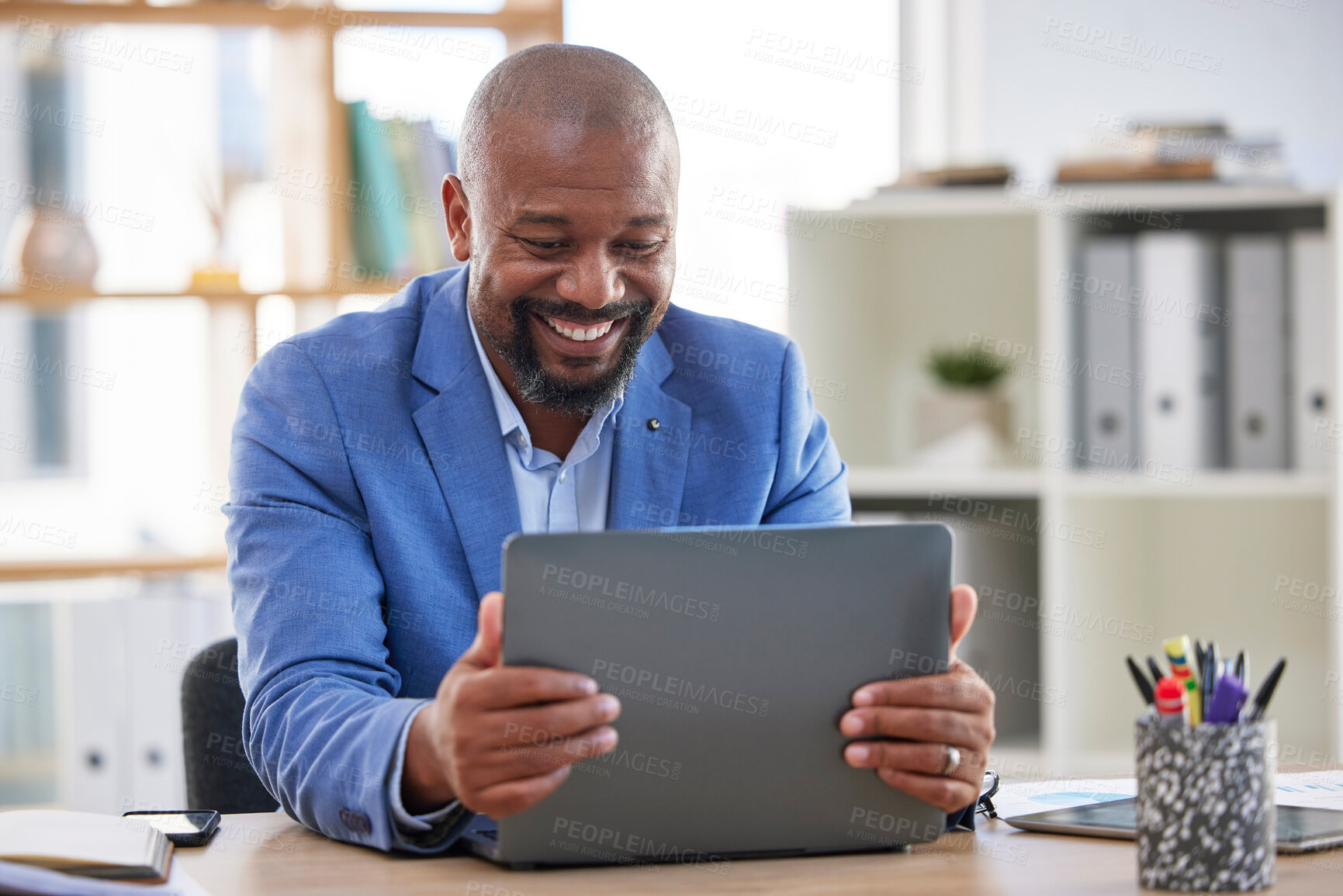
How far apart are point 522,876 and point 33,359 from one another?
2130mm

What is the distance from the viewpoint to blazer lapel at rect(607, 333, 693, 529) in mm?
1499

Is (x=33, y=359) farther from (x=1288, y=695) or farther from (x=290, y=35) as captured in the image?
(x=1288, y=695)

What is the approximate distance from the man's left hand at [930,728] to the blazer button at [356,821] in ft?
1.22

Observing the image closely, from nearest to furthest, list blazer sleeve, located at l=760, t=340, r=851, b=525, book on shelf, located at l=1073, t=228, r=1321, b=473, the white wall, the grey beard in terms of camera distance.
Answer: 1. the grey beard
2. blazer sleeve, located at l=760, t=340, r=851, b=525
3. book on shelf, located at l=1073, t=228, r=1321, b=473
4. the white wall

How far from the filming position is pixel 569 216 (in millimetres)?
1353

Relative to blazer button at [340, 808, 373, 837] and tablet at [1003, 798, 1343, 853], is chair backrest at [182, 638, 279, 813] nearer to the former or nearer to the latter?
blazer button at [340, 808, 373, 837]

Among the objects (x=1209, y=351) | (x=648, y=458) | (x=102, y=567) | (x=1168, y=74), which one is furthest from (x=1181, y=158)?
(x=102, y=567)

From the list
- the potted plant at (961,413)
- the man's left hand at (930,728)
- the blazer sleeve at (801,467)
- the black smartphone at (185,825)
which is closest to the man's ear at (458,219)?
the blazer sleeve at (801,467)

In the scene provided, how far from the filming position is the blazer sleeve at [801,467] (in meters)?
1.57

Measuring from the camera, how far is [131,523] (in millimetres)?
2699

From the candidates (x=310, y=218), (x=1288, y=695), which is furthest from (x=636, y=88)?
(x=1288, y=695)

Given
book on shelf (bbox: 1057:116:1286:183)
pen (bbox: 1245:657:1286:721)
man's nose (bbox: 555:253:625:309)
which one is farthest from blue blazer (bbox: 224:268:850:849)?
book on shelf (bbox: 1057:116:1286:183)

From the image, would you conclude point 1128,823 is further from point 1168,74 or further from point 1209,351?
point 1168,74

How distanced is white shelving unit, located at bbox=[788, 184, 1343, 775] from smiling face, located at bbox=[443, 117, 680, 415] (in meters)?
1.01
